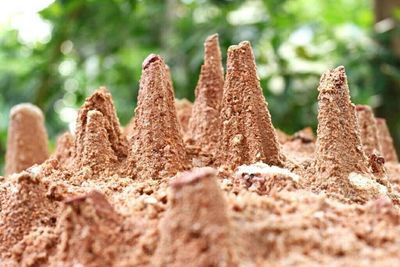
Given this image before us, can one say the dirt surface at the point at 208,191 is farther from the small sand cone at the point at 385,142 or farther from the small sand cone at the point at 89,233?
the small sand cone at the point at 385,142

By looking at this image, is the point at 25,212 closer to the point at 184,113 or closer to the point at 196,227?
the point at 196,227

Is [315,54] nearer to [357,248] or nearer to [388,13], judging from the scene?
[388,13]

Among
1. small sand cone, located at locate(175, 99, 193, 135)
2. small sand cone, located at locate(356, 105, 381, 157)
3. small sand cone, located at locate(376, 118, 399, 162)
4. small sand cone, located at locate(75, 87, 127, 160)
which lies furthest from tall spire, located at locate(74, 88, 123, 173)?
small sand cone, located at locate(376, 118, 399, 162)

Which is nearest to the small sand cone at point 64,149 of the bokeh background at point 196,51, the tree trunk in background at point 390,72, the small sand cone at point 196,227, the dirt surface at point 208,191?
the dirt surface at point 208,191

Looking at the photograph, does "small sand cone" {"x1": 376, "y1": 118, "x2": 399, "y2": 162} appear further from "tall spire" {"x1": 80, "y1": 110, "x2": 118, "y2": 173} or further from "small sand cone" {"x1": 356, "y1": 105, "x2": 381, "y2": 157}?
"tall spire" {"x1": 80, "y1": 110, "x2": 118, "y2": 173}

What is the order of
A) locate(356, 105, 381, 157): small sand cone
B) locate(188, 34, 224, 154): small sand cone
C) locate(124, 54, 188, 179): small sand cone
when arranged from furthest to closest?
locate(356, 105, 381, 157): small sand cone < locate(188, 34, 224, 154): small sand cone < locate(124, 54, 188, 179): small sand cone

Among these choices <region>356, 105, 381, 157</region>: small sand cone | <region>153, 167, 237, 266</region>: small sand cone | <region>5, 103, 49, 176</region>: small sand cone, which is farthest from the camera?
<region>5, 103, 49, 176</region>: small sand cone
